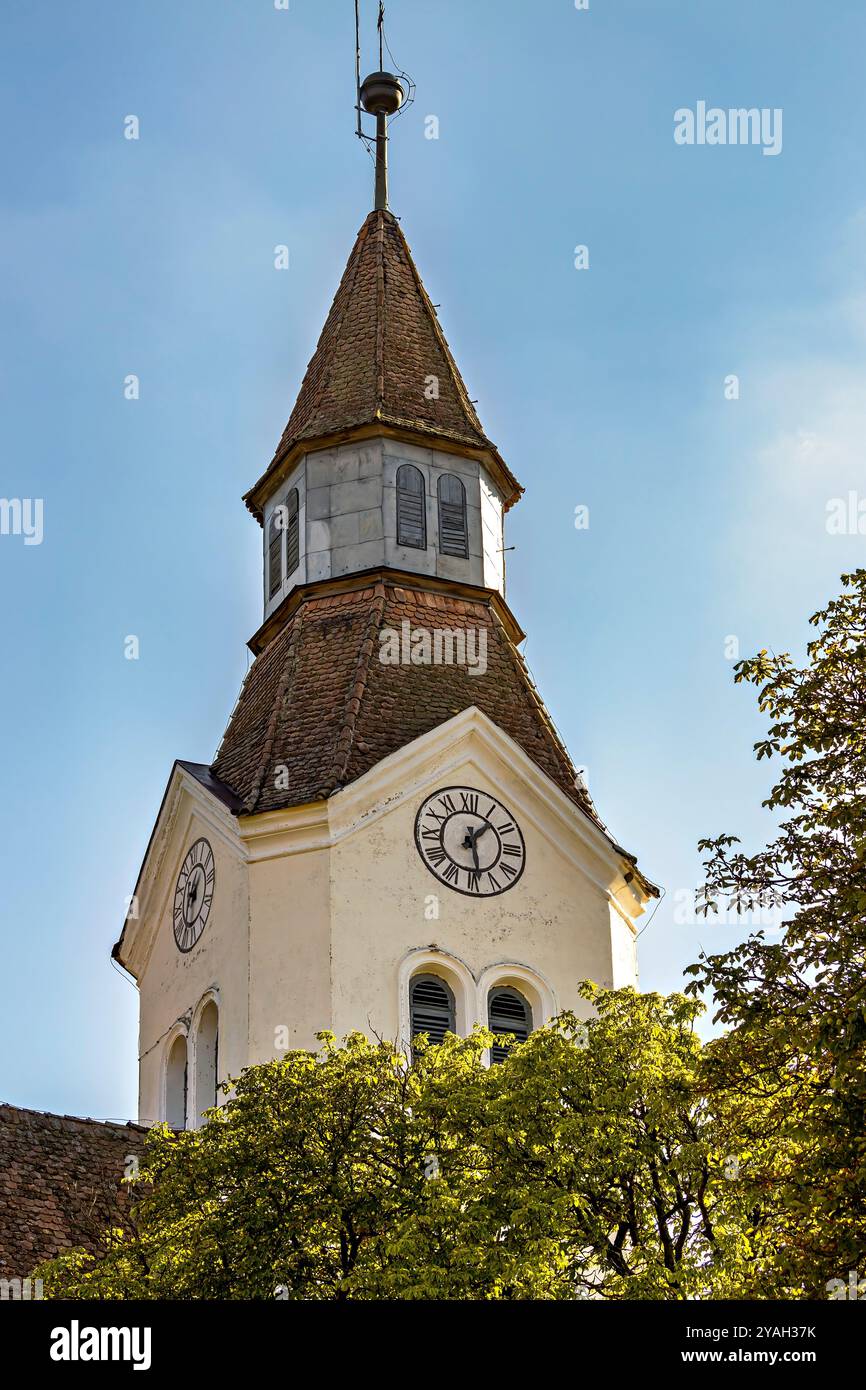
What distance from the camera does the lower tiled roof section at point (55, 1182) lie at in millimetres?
27484

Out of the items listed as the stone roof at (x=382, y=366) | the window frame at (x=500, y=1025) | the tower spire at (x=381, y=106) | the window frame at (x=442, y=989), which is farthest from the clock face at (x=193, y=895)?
the tower spire at (x=381, y=106)

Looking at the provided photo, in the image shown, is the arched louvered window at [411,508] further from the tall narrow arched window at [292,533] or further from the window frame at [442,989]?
the window frame at [442,989]

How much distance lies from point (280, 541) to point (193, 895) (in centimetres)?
715

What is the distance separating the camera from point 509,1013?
3122cm

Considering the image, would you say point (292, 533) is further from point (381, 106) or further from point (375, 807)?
point (381, 106)

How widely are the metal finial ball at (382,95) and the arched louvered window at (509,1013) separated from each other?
19923 mm

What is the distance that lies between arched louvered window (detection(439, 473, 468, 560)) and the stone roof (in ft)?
2.53

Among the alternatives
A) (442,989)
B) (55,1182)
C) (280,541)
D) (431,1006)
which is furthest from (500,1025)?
(280,541)

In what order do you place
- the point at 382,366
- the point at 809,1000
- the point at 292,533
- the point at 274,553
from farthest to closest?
1. the point at 382,366
2. the point at 274,553
3. the point at 292,533
4. the point at 809,1000

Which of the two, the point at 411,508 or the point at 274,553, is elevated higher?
the point at 411,508

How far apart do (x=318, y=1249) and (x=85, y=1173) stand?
26.3ft

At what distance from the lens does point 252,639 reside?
122 ft

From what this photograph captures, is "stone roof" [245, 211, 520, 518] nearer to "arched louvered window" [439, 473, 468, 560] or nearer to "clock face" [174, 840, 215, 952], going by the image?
"arched louvered window" [439, 473, 468, 560]

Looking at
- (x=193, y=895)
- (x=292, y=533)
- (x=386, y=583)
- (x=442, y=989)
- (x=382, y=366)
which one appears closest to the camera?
(x=442, y=989)
